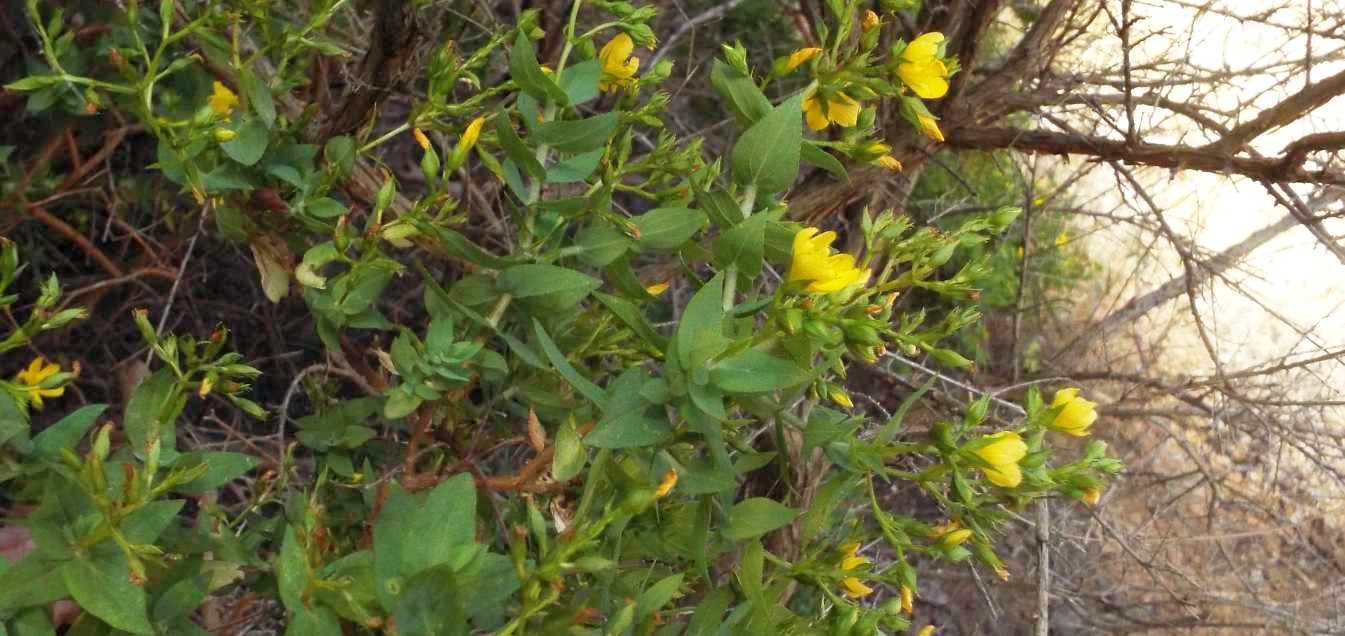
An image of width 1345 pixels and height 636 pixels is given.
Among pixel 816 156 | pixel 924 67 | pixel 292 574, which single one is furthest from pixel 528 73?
pixel 292 574

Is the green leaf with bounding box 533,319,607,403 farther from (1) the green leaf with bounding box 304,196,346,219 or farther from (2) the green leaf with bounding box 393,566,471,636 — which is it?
(1) the green leaf with bounding box 304,196,346,219

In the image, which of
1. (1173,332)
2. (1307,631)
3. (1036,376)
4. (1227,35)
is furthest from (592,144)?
(1173,332)

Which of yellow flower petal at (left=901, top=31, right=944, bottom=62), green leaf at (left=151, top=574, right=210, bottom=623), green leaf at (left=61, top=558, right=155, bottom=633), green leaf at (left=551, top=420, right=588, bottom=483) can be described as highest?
yellow flower petal at (left=901, top=31, right=944, bottom=62)

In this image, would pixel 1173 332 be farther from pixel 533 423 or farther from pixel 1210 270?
pixel 533 423

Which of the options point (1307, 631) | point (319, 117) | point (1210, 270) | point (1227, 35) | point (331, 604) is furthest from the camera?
point (1307, 631)

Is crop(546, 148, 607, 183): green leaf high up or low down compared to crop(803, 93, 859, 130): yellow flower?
down

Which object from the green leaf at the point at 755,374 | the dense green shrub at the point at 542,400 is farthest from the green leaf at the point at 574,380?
the green leaf at the point at 755,374

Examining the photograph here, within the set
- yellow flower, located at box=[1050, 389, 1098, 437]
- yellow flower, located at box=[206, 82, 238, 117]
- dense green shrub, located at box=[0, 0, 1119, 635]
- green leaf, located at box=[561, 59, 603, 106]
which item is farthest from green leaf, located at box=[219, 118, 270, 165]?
yellow flower, located at box=[1050, 389, 1098, 437]
